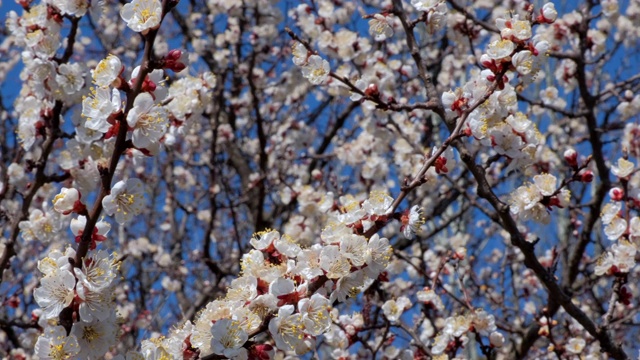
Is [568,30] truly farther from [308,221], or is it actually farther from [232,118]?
[232,118]

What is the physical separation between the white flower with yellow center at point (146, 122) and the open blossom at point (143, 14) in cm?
22

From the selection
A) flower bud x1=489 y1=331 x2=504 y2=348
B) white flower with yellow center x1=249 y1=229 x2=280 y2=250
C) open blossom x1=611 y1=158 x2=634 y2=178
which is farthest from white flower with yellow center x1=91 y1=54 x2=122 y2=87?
open blossom x1=611 y1=158 x2=634 y2=178

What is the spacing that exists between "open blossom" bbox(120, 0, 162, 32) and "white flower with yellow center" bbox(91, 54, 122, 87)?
0.40 ft

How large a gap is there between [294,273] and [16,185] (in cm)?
235

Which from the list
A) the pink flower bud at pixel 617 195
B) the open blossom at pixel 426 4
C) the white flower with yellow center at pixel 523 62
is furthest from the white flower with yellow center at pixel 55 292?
the pink flower bud at pixel 617 195

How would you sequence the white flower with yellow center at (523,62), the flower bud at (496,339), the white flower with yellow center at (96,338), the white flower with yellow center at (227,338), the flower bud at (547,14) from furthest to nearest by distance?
the flower bud at (496,339)
the flower bud at (547,14)
the white flower with yellow center at (523,62)
the white flower with yellow center at (96,338)
the white flower with yellow center at (227,338)

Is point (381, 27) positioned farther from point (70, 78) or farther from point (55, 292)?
point (55, 292)

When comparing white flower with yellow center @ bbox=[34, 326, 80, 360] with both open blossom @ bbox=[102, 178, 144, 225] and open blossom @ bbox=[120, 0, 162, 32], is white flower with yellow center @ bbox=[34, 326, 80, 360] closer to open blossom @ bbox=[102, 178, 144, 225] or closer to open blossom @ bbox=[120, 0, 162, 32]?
open blossom @ bbox=[102, 178, 144, 225]

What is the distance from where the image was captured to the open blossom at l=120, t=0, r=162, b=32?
1.95m

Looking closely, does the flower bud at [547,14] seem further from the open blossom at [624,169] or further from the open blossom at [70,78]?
the open blossom at [70,78]

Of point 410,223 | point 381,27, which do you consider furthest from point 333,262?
point 381,27

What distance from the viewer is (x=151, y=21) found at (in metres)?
1.94

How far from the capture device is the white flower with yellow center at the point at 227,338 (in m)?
1.69

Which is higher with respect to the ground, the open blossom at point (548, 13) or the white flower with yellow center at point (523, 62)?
the open blossom at point (548, 13)
